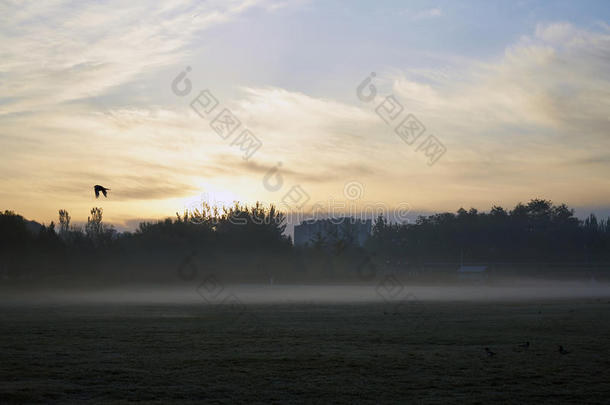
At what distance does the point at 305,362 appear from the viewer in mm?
16328

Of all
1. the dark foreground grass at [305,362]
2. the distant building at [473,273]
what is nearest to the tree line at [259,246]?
the distant building at [473,273]

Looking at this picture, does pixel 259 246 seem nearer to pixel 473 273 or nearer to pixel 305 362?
pixel 473 273

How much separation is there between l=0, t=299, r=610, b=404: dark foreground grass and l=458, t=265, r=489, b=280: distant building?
95.5 m

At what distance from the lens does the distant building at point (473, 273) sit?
394 ft

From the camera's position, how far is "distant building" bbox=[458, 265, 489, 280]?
120 meters

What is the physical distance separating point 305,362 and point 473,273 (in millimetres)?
112207

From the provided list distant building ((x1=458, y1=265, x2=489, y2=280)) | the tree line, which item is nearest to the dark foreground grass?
the tree line

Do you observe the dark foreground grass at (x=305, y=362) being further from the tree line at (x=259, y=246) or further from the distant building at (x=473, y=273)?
the distant building at (x=473, y=273)

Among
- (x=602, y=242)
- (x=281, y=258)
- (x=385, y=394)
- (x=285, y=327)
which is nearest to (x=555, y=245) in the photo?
(x=602, y=242)

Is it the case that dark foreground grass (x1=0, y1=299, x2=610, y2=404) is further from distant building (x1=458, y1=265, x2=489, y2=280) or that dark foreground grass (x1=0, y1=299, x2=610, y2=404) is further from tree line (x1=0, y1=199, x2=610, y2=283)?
distant building (x1=458, y1=265, x2=489, y2=280)

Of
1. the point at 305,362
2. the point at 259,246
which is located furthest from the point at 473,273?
the point at 305,362

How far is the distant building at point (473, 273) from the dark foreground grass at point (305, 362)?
95.5 meters

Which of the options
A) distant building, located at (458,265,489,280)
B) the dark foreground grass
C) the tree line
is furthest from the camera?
distant building, located at (458,265,489,280)

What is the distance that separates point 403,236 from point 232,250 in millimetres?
72707
